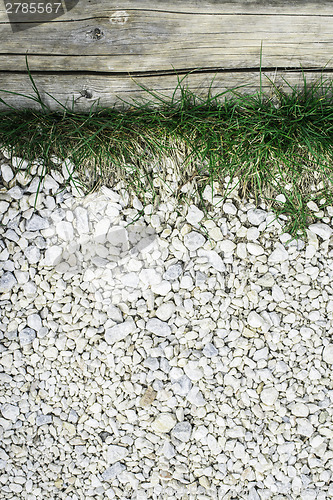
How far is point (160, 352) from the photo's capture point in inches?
90.2

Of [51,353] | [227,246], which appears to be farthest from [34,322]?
[227,246]

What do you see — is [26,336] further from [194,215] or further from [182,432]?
[194,215]

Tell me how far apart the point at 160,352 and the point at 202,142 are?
112 cm

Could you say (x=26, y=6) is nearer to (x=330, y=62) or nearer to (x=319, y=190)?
(x=330, y=62)

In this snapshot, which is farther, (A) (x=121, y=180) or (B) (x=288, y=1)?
(A) (x=121, y=180)

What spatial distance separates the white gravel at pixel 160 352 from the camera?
7.46ft

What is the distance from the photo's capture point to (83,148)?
2.34 meters

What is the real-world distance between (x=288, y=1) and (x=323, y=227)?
116 cm

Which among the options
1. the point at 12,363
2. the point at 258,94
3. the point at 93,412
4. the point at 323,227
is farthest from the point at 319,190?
the point at 12,363

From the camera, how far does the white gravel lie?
2.27 m

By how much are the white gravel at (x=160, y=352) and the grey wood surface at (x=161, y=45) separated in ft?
1.79

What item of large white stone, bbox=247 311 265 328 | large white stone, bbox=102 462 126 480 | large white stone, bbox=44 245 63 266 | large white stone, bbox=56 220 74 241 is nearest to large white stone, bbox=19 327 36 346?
large white stone, bbox=44 245 63 266

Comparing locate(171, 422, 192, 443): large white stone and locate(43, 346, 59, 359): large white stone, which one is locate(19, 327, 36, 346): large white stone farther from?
locate(171, 422, 192, 443): large white stone

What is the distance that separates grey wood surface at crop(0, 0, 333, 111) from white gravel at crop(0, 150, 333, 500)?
55cm
